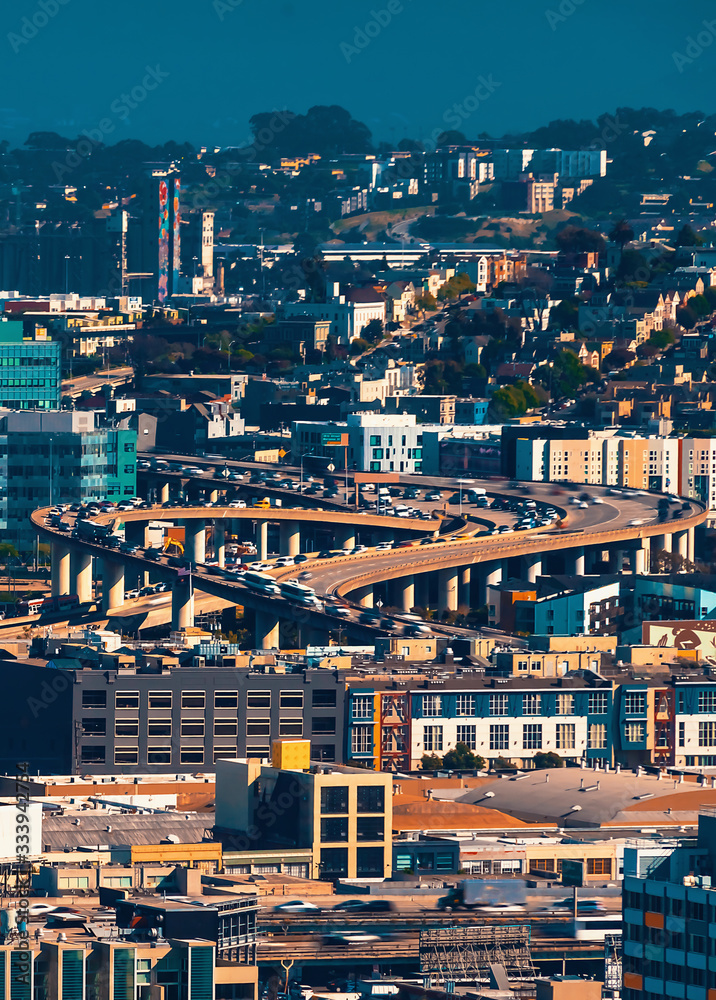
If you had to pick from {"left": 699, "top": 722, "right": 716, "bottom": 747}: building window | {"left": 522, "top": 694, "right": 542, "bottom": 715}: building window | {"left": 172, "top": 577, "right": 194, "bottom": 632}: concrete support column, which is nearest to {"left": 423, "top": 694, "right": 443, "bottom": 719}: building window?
{"left": 522, "top": 694, "right": 542, "bottom": 715}: building window

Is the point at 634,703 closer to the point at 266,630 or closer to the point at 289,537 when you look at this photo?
the point at 266,630

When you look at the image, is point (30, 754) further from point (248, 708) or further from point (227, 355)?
point (227, 355)

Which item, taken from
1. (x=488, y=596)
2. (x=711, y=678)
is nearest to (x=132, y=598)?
(x=488, y=596)

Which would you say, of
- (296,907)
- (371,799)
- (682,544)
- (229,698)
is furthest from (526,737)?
(682,544)

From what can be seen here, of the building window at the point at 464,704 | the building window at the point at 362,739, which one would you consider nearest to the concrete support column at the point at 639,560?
the building window at the point at 464,704

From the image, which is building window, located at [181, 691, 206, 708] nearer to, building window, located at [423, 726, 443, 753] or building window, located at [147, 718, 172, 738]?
building window, located at [147, 718, 172, 738]

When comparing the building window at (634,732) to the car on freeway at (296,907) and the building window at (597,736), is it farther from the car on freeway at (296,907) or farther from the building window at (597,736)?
the car on freeway at (296,907)
